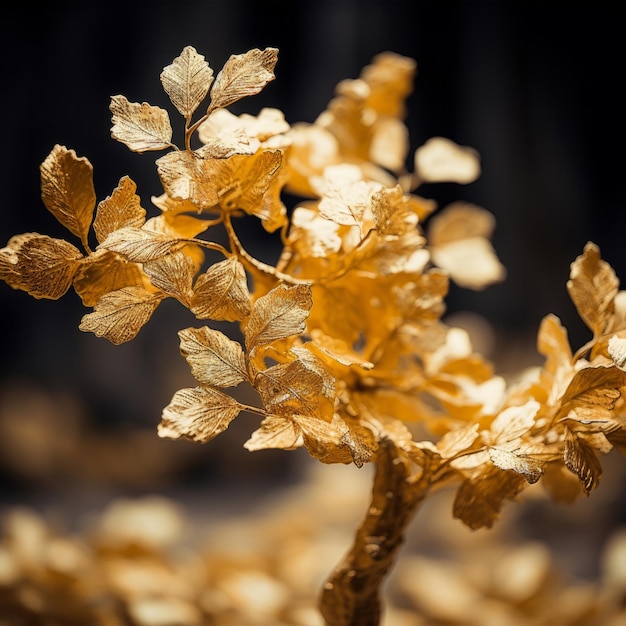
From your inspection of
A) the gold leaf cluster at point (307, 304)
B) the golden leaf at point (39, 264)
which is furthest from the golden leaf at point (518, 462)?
the golden leaf at point (39, 264)

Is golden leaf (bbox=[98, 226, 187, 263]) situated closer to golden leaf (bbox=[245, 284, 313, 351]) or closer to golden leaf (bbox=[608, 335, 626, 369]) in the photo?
golden leaf (bbox=[245, 284, 313, 351])

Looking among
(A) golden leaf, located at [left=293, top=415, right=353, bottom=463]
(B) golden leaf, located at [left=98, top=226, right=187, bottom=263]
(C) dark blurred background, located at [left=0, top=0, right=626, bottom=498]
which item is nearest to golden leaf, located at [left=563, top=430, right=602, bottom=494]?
(A) golden leaf, located at [left=293, top=415, right=353, bottom=463]

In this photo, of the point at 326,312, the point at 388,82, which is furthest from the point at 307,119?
the point at 326,312

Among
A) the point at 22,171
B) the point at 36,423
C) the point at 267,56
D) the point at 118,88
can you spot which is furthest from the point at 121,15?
the point at 267,56

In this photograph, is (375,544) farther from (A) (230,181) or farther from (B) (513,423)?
(A) (230,181)

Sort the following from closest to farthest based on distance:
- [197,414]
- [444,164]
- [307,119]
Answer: [197,414] → [444,164] → [307,119]

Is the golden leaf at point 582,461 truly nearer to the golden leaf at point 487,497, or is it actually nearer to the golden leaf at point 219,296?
the golden leaf at point 487,497
